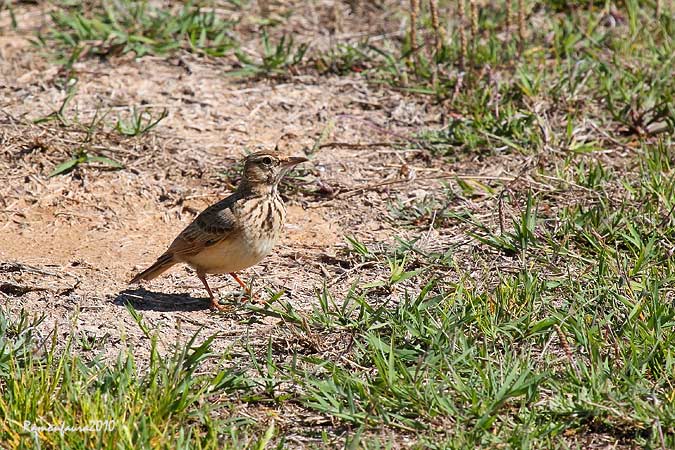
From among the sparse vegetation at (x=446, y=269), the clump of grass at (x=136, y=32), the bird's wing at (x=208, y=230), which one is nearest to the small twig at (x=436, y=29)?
the sparse vegetation at (x=446, y=269)

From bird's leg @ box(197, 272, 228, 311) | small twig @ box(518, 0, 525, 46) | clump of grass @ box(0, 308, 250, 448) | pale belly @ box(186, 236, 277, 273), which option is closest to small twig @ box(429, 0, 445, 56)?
small twig @ box(518, 0, 525, 46)

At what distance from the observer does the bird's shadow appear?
5961 millimetres

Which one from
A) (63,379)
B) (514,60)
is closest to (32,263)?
(63,379)

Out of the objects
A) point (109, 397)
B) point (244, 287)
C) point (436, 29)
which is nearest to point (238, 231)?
point (244, 287)

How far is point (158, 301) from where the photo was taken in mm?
6098

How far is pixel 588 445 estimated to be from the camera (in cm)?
456

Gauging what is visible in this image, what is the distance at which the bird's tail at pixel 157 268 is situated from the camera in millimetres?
6172

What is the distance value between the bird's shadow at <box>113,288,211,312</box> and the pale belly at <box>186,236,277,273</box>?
24 centimetres

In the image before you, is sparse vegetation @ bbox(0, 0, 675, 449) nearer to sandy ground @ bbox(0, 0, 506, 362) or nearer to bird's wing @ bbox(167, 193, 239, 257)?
sandy ground @ bbox(0, 0, 506, 362)

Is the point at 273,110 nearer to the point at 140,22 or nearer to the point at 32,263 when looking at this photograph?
the point at 140,22

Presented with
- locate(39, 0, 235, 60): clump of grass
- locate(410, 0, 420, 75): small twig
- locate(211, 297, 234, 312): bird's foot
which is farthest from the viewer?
locate(39, 0, 235, 60): clump of grass

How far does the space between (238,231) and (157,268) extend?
555mm

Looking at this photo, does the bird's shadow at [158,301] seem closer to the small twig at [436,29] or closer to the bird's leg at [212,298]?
the bird's leg at [212,298]

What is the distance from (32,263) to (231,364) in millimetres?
1870
